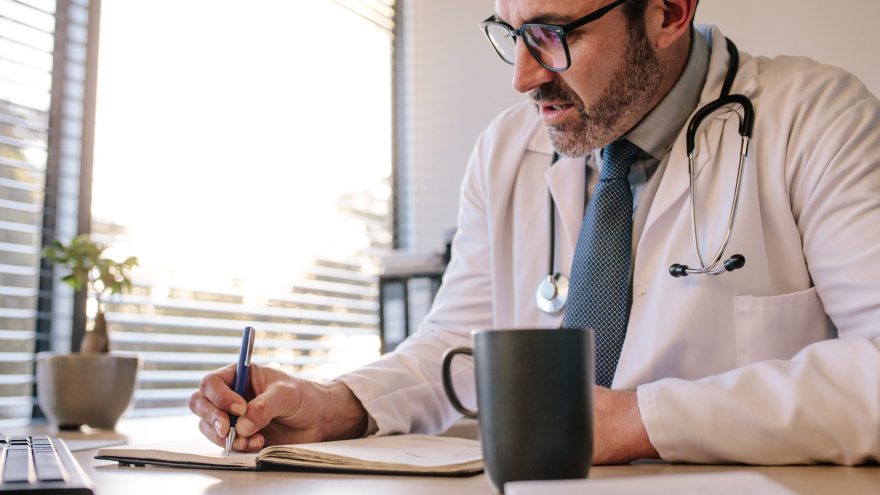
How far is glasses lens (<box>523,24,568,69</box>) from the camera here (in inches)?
54.6

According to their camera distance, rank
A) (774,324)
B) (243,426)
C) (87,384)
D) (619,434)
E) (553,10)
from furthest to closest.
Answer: (87,384) → (553,10) → (774,324) → (243,426) → (619,434)

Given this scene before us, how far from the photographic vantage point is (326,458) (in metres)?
0.89

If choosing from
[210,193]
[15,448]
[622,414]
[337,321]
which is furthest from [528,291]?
[337,321]

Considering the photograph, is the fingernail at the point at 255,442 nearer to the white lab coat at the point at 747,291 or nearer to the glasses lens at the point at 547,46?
the white lab coat at the point at 747,291

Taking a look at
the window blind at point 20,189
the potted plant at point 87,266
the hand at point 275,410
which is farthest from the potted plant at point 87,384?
the hand at point 275,410

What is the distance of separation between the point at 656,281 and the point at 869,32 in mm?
1764

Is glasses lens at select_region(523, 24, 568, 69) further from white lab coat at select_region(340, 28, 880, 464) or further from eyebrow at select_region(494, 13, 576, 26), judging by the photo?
white lab coat at select_region(340, 28, 880, 464)

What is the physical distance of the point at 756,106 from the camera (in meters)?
1.34

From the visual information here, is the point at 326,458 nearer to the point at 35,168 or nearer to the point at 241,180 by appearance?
the point at 35,168

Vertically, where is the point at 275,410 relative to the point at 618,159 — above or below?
below

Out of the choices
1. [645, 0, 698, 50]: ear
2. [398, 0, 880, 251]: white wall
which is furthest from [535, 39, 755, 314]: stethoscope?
[398, 0, 880, 251]: white wall

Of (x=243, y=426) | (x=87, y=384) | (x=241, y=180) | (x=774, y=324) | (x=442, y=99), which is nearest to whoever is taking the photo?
(x=243, y=426)

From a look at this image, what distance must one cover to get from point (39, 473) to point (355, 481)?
28 cm

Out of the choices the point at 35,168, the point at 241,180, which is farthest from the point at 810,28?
the point at 35,168
